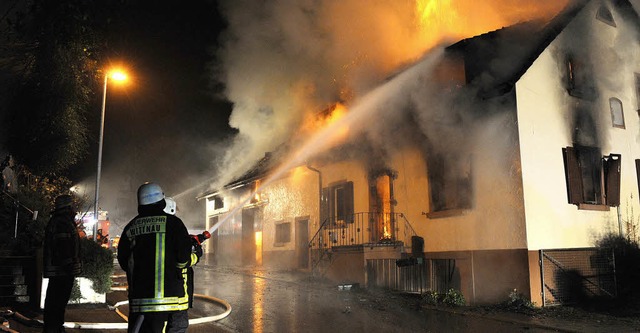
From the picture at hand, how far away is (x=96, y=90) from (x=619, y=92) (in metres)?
Answer: 13.8

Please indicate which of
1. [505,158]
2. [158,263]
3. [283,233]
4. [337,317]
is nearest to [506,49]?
[505,158]

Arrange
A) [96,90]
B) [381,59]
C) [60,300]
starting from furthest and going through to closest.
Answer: [381,59], [96,90], [60,300]

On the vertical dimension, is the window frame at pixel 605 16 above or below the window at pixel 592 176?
above

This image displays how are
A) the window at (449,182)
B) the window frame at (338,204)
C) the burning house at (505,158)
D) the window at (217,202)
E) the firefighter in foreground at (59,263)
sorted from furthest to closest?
the window at (217,202) → the window frame at (338,204) → the window at (449,182) → the burning house at (505,158) → the firefighter in foreground at (59,263)

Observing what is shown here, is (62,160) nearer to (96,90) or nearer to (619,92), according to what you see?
(96,90)

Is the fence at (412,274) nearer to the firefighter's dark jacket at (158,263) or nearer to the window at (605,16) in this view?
the window at (605,16)

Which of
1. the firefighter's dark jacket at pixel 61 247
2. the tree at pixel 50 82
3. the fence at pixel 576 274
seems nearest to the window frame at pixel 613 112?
the fence at pixel 576 274

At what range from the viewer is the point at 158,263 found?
3.46 metres

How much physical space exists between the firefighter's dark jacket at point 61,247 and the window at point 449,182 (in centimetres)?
795

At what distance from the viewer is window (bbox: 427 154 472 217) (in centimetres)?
1078

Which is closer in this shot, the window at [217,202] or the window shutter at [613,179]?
the window shutter at [613,179]

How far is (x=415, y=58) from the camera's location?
13.7 metres

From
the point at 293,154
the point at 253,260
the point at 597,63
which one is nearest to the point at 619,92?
the point at 597,63

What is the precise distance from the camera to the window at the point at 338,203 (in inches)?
599
